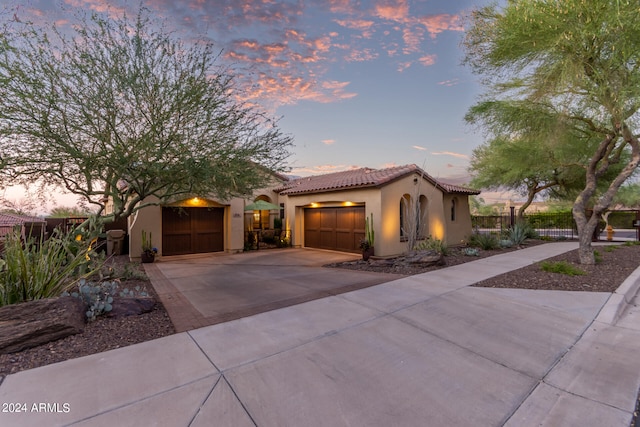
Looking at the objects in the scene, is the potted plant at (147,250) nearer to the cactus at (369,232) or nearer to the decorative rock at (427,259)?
the cactus at (369,232)

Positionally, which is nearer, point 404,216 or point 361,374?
point 361,374

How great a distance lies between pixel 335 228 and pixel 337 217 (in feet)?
1.72

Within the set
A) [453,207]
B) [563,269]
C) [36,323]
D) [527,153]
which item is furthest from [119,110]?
[527,153]

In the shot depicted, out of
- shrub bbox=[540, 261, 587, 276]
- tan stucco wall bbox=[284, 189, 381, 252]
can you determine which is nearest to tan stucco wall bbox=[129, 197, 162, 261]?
tan stucco wall bbox=[284, 189, 381, 252]

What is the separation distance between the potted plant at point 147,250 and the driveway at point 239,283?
408 millimetres

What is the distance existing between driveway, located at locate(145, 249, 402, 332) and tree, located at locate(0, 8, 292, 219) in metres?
2.53

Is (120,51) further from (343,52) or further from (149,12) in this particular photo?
(343,52)

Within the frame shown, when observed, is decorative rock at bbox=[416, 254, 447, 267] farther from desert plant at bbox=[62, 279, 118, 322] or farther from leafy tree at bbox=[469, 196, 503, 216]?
leafy tree at bbox=[469, 196, 503, 216]

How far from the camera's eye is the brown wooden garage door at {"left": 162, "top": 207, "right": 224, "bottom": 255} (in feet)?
38.2

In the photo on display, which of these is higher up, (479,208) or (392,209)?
(479,208)

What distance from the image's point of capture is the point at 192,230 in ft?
40.1

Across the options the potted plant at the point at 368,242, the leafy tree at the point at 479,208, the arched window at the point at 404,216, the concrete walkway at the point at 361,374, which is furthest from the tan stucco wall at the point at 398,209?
the leafy tree at the point at 479,208

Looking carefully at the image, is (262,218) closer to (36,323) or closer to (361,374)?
(36,323)

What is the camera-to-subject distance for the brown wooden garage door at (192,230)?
11.6 m
